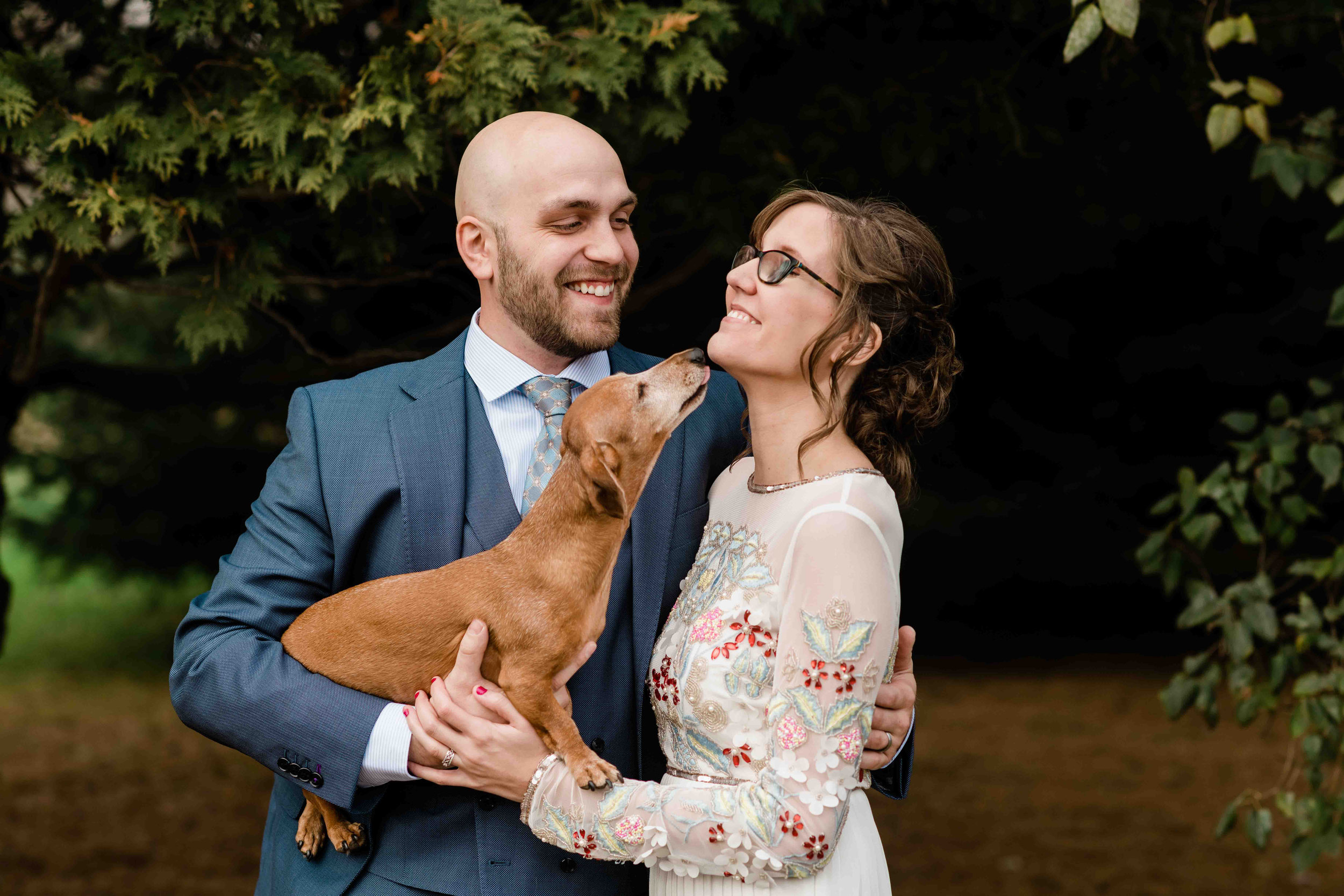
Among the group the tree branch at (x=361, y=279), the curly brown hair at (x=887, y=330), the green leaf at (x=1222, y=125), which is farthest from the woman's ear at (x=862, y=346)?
the tree branch at (x=361, y=279)

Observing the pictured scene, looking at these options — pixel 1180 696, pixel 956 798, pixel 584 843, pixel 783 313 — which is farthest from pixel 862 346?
pixel 956 798

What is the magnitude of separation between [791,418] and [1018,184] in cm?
524

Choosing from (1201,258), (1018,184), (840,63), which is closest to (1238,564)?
(1201,258)

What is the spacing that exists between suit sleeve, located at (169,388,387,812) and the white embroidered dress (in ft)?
1.80

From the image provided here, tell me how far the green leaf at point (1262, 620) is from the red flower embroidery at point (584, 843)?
3156 mm

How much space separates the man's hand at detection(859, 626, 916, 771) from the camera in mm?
3258

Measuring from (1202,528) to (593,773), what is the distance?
10.0 feet

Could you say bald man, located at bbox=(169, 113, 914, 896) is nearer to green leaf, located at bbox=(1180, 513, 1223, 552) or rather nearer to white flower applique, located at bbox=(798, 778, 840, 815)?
white flower applique, located at bbox=(798, 778, 840, 815)

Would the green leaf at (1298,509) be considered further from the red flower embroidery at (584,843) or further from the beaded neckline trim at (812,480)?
the red flower embroidery at (584,843)

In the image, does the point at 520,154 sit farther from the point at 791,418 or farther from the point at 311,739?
the point at 311,739

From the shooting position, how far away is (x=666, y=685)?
304cm

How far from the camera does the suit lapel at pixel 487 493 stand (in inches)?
127

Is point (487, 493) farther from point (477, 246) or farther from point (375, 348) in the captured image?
point (375, 348)

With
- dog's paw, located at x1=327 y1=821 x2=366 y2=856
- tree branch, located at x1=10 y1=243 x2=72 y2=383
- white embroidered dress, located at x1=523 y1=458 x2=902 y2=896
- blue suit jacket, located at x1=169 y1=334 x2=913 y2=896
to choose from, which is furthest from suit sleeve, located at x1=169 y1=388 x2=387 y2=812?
tree branch, located at x1=10 y1=243 x2=72 y2=383
